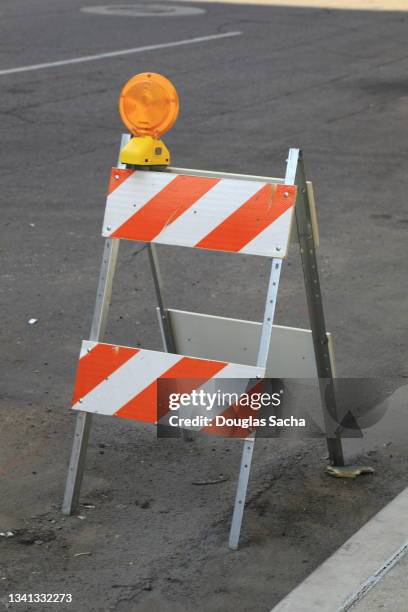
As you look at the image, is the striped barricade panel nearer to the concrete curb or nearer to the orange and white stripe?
the orange and white stripe

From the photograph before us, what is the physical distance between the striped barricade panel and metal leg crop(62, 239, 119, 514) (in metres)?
0.08

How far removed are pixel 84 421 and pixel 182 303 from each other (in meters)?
2.58

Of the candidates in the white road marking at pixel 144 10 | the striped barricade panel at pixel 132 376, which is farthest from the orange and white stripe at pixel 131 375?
the white road marking at pixel 144 10

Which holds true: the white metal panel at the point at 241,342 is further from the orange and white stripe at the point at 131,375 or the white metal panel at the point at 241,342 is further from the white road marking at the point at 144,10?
the white road marking at the point at 144,10

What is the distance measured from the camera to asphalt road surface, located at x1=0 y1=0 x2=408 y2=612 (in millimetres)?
4414

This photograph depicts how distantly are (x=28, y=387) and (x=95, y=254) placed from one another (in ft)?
7.96

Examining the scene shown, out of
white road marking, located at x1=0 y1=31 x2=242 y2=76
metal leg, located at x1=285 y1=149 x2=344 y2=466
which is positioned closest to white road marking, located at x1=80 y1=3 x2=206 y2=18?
white road marking, located at x1=0 y1=31 x2=242 y2=76

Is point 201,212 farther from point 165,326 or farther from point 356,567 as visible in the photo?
point 356,567

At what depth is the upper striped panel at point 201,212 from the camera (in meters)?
4.52

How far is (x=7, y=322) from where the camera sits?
22.8 feet

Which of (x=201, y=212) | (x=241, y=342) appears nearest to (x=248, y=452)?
(x=241, y=342)

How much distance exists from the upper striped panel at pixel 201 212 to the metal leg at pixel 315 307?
0.20 m

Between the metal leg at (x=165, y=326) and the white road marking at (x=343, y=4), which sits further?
the white road marking at (x=343, y=4)

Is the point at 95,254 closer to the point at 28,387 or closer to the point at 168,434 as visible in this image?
the point at 28,387
